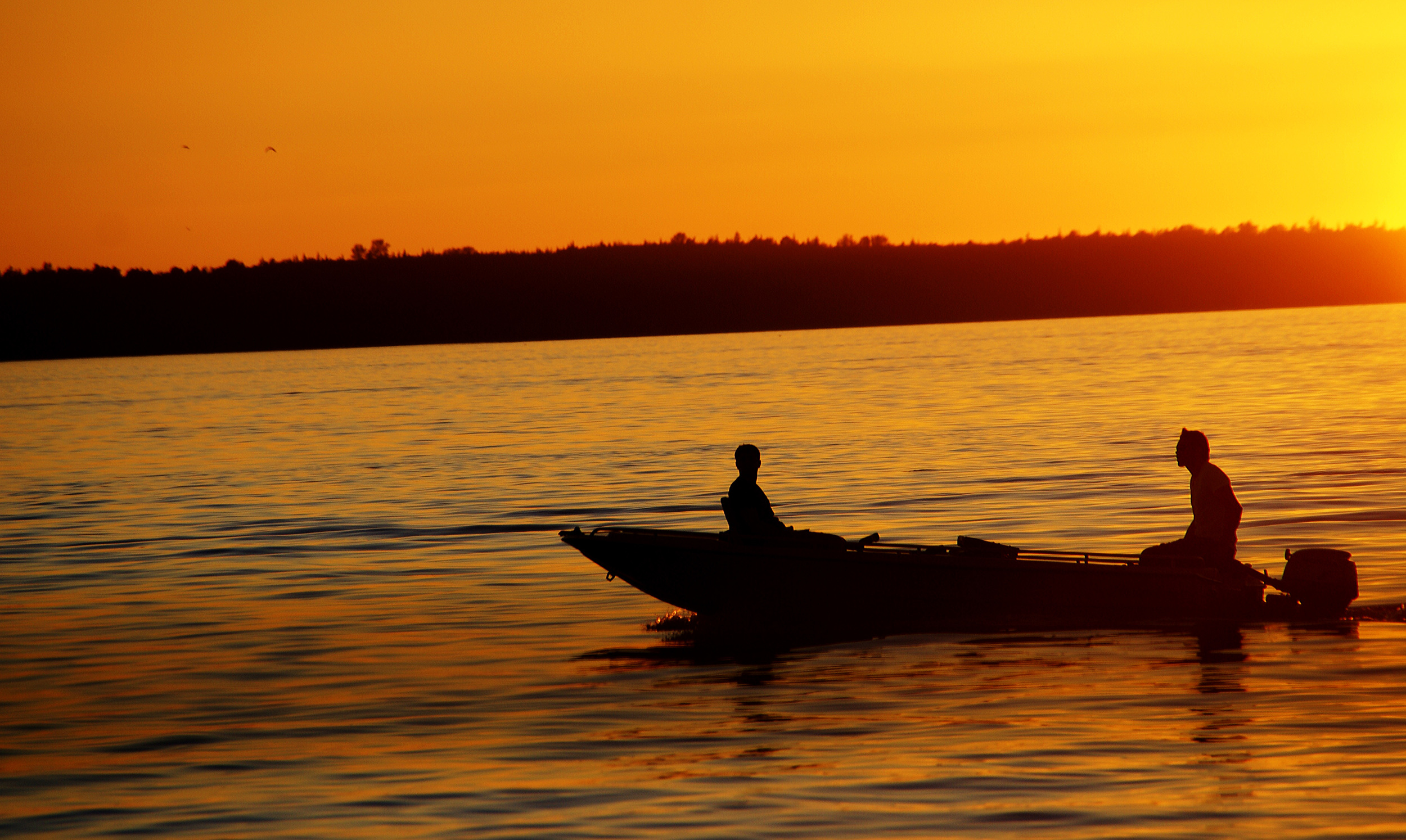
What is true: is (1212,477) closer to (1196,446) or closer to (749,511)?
(1196,446)

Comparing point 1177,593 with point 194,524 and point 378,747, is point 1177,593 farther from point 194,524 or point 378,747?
point 194,524

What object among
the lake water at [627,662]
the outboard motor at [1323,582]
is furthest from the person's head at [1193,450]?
the outboard motor at [1323,582]

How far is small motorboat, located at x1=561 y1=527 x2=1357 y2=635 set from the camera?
1559 centimetres

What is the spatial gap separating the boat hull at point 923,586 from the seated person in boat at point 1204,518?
0.15 m

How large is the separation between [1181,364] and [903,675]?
66.7 meters

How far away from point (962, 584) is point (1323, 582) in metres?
3.56

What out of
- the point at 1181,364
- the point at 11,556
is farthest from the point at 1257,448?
the point at 1181,364

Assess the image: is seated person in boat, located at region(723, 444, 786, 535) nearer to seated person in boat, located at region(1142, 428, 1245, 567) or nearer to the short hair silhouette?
seated person in boat, located at region(1142, 428, 1245, 567)

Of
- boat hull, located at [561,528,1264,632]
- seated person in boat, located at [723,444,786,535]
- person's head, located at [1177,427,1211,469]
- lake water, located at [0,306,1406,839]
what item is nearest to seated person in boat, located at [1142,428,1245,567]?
person's head, located at [1177,427,1211,469]

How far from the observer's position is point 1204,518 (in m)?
15.3

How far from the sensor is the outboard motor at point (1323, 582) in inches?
612

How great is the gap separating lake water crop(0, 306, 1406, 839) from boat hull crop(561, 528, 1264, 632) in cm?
44

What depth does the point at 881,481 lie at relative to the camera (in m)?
30.1

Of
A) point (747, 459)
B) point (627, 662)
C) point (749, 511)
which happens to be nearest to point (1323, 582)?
point (749, 511)
